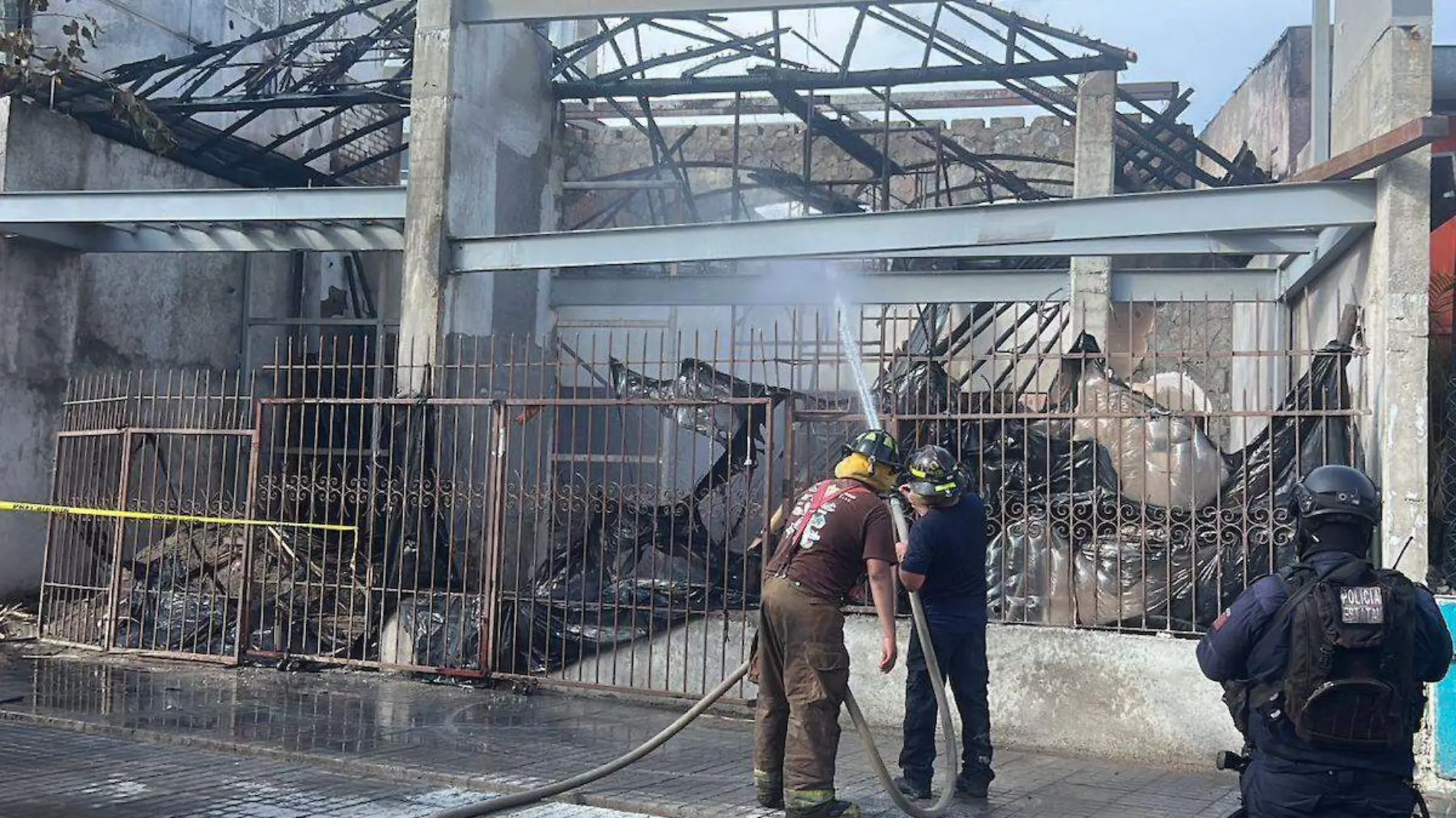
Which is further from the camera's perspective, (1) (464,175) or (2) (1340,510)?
(1) (464,175)

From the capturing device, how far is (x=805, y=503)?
6.42m

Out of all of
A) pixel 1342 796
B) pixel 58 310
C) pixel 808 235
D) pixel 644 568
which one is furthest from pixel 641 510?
pixel 58 310

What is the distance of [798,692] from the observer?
611 cm

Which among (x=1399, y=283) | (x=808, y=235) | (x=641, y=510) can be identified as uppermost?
(x=808, y=235)

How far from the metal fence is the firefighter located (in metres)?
1.50

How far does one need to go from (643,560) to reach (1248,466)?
14.7 feet

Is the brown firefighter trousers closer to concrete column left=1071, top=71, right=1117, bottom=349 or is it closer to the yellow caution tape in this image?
the yellow caution tape

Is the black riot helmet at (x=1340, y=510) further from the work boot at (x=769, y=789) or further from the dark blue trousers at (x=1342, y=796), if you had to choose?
the work boot at (x=769, y=789)

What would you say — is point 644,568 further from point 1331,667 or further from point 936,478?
point 1331,667

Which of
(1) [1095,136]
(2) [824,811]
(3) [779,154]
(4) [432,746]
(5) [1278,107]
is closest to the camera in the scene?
(2) [824,811]

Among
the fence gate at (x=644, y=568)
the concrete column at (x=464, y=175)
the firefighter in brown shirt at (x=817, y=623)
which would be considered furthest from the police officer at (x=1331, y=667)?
the concrete column at (x=464, y=175)

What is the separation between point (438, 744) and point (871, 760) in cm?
281

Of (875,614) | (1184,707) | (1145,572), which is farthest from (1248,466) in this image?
(875,614)

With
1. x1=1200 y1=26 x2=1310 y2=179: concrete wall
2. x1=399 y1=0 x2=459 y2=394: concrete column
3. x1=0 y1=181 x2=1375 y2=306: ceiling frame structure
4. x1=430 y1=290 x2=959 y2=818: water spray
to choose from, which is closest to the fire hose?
x1=430 y1=290 x2=959 y2=818: water spray
